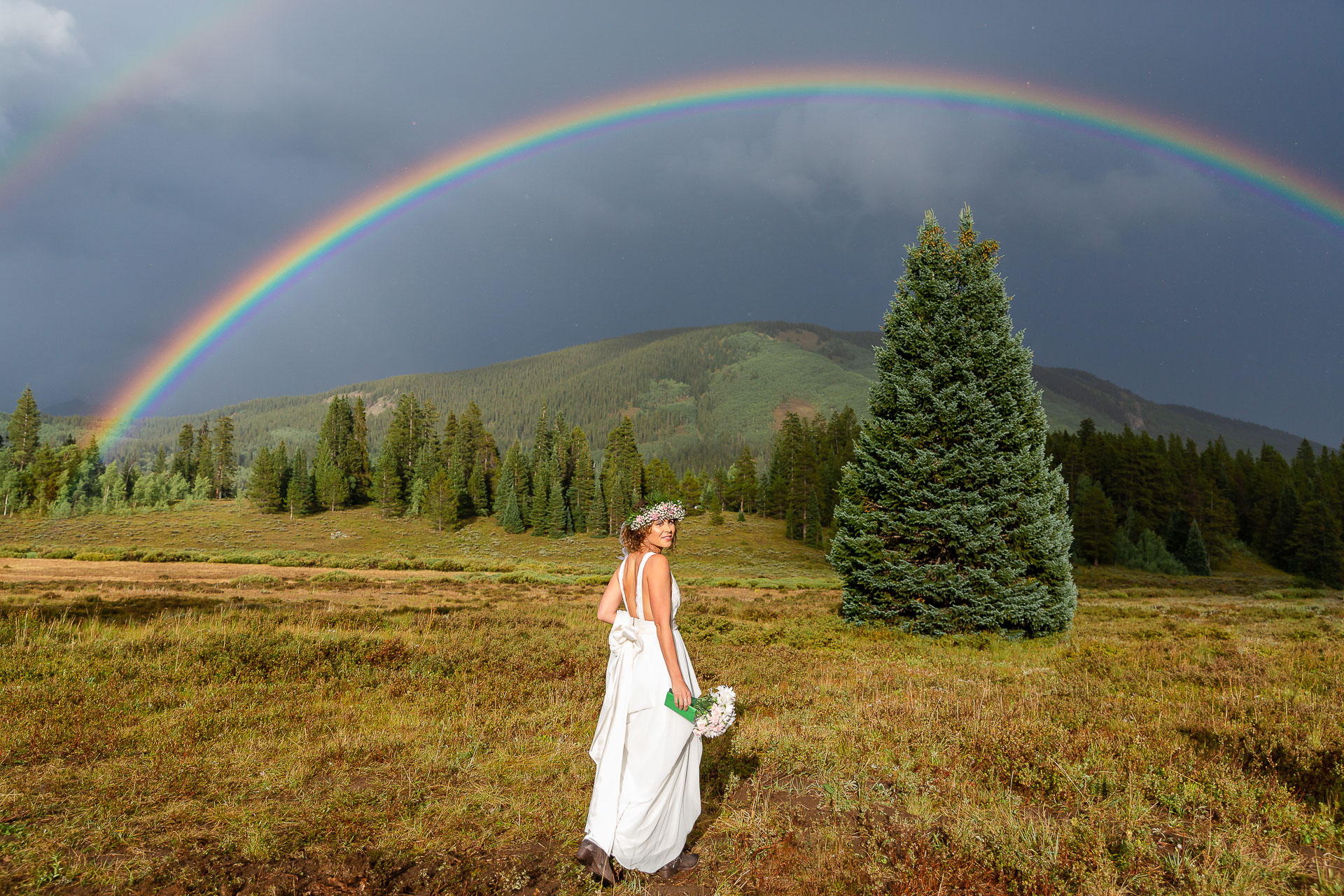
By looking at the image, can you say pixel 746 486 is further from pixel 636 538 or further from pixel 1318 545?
pixel 636 538

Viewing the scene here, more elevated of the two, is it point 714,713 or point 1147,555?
point 714,713

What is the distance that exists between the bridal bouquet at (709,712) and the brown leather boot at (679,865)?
93cm

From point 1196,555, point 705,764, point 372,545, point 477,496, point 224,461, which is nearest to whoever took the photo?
point 705,764

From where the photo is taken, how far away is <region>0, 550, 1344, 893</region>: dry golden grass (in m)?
4.73

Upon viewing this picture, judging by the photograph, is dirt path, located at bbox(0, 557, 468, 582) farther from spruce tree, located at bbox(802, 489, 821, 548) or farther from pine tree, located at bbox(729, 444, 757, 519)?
pine tree, located at bbox(729, 444, 757, 519)

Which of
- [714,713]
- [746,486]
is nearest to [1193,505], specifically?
[746,486]

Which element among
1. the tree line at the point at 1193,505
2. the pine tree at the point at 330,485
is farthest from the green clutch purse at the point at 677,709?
the pine tree at the point at 330,485

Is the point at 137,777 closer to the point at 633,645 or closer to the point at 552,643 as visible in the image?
the point at 633,645

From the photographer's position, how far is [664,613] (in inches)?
190

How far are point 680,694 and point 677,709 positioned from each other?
12 centimetres

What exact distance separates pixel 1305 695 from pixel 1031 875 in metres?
8.28

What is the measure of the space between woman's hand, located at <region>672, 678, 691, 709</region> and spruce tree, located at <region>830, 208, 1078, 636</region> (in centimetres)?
1282

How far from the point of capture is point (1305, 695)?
31.1 feet

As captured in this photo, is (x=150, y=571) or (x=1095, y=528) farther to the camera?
(x=1095, y=528)
